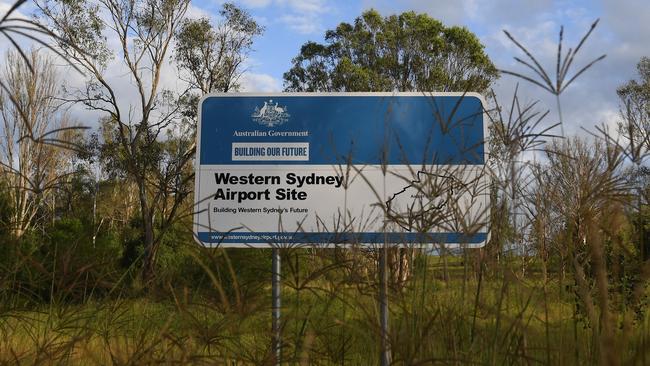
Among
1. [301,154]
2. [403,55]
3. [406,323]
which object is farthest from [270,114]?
[403,55]

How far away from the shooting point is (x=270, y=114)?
11.5 feet

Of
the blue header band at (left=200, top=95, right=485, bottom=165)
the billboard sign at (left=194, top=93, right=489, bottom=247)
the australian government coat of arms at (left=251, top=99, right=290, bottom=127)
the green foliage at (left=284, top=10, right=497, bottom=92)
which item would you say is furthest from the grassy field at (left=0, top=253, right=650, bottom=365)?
the green foliage at (left=284, top=10, right=497, bottom=92)

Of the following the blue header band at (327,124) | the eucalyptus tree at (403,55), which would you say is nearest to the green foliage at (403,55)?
the eucalyptus tree at (403,55)

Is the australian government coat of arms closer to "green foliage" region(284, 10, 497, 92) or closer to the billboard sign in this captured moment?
the billboard sign

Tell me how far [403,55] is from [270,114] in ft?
65.5

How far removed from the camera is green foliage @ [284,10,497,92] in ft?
72.1

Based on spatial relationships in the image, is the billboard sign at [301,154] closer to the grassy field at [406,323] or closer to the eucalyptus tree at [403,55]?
the grassy field at [406,323]

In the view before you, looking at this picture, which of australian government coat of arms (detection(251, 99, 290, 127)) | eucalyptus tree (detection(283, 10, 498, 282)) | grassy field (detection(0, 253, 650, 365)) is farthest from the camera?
eucalyptus tree (detection(283, 10, 498, 282))

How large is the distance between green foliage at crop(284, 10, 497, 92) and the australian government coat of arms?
18.3 metres

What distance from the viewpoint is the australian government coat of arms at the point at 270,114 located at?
3.46m

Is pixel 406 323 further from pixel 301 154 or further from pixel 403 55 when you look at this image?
pixel 403 55

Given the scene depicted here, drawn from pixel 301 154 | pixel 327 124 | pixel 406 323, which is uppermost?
pixel 327 124

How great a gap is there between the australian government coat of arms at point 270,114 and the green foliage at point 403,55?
60.1ft

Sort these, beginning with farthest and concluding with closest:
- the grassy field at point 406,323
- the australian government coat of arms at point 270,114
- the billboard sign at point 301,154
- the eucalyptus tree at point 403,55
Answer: the eucalyptus tree at point 403,55 → the australian government coat of arms at point 270,114 → the billboard sign at point 301,154 → the grassy field at point 406,323
